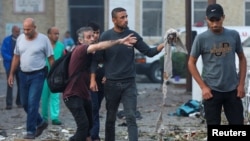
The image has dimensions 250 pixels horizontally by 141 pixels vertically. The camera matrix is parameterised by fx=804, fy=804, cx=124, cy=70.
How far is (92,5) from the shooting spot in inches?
1215

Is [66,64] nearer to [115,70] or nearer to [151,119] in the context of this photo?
[115,70]

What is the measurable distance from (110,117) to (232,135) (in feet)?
9.60

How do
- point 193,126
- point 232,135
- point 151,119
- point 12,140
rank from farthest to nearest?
point 151,119 < point 193,126 < point 12,140 < point 232,135

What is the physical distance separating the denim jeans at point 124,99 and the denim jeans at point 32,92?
1966mm

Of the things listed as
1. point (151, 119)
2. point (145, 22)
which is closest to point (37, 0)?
point (145, 22)

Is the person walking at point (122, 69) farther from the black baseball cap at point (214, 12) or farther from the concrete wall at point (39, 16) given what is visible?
the concrete wall at point (39, 16)

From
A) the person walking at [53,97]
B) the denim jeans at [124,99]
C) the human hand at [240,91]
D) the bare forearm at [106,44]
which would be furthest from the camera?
the person walking at [53,97]

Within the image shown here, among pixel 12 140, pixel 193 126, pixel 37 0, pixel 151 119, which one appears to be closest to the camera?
pixel 12 140

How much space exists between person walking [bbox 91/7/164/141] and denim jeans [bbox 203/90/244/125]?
4.81ft

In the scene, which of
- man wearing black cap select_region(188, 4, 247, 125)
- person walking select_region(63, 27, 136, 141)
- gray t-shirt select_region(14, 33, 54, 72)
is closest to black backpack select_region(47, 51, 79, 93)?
person walking select_region(63, 27, 136, 141)

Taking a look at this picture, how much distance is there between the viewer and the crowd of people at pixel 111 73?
9.27 meters

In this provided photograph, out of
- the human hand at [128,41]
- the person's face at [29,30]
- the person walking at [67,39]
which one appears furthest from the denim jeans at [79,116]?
the person walking at [67,39]

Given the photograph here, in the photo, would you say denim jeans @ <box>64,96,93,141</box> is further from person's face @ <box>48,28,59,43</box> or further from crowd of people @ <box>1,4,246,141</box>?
person's face @ <box>48,28,59,43</box>

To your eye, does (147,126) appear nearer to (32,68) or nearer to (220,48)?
(32,68)
